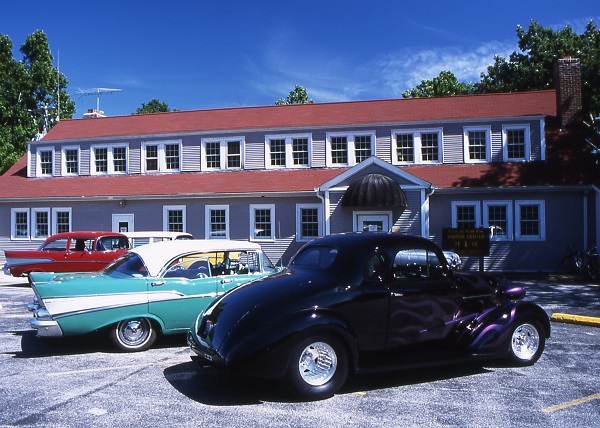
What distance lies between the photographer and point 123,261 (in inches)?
359

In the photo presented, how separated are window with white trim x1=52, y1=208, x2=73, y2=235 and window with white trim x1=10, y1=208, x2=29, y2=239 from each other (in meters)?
1.49

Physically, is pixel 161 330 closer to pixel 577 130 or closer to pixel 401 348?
pixel 401 348

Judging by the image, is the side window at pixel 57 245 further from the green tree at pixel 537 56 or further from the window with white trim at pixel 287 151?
the green tree at pixel 537 56

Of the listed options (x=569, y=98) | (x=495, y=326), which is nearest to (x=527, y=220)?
(x=569, y=98)

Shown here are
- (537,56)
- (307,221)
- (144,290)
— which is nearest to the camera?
(144,290)

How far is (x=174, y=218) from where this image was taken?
2431 cm

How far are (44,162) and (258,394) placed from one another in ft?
84.1

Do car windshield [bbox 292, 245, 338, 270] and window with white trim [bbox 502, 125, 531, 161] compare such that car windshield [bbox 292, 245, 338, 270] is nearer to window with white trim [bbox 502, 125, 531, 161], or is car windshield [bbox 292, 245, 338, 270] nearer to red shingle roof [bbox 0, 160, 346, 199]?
red shingle roof [bbox 0, 160, 346, 199]

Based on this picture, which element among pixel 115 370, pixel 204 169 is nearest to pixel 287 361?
pixel 115 370

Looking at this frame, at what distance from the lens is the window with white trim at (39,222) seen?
25719 millimetres

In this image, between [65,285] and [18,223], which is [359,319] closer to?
[65,285]

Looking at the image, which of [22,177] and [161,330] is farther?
[22,177]

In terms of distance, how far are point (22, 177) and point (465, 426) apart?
28.1 metres

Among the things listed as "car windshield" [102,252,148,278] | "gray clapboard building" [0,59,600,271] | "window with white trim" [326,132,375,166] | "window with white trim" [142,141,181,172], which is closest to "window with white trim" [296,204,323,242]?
"gray clapboard building" [0,59,600,271]
